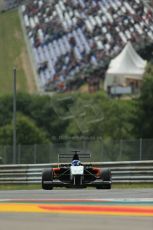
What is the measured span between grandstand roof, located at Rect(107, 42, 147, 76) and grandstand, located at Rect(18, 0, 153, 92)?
913 centimetres

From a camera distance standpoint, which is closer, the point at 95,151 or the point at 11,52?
the point at 95,151

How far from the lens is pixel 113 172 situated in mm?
24703

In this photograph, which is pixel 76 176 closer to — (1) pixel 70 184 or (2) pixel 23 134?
(1) pixel 70 184

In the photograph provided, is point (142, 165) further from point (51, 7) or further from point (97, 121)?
point (51, 7)

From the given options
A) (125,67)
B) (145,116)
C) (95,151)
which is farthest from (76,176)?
(125,67)

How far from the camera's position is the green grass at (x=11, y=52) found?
149 meters

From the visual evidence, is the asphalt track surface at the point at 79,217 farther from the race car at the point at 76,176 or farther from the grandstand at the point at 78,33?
the grandstand at the point at 78,33

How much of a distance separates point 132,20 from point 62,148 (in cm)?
13882

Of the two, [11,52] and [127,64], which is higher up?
[11,52]

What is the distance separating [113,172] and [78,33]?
15018 centimetres

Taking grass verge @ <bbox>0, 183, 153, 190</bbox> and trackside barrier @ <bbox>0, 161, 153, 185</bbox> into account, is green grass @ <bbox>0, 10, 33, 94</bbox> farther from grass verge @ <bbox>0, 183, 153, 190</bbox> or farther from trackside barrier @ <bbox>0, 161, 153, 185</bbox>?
grass verge @ <bbox>0, 183, 153, 190</bbox>

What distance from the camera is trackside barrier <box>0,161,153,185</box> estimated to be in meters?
24.0

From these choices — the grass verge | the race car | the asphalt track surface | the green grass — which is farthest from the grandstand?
the asphalt track surface

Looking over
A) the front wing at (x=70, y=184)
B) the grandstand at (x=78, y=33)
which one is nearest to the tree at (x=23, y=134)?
the front wing at (x=70, y=184)
